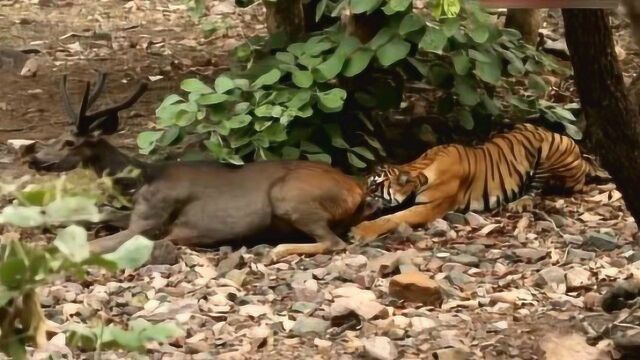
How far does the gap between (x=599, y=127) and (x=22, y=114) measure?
4.78m

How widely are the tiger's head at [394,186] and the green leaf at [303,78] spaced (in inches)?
22.9

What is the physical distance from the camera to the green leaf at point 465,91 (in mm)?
5871

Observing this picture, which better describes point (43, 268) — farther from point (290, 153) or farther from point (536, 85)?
point (536, 85)

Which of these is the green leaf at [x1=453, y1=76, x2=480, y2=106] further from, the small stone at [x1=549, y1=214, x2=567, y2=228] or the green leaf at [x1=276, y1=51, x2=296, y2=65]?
the green leaf at [x1=276, y1=51, x2=296, y2=65]

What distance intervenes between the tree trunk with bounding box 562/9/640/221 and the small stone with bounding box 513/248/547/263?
1063mm

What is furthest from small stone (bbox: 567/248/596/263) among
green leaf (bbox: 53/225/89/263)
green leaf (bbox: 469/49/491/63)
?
green leaf (bbox: 53/225/89/263)

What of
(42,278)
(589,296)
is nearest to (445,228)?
(589,296)

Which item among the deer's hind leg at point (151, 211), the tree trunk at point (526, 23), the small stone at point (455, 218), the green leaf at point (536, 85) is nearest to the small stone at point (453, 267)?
the small stone at point (455, 218)

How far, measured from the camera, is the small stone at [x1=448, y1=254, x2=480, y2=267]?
478cm

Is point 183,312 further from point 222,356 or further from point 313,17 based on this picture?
point 313,17

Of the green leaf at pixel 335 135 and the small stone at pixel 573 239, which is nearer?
the small stone at pixel 573 239

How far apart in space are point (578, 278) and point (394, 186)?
4.86 feet

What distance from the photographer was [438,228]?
540 cm

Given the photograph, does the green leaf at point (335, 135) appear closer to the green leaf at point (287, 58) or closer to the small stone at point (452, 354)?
the green leaf at point (287, 58)
